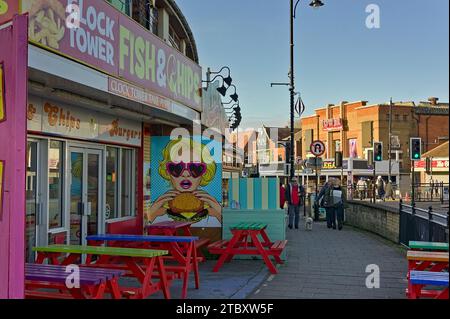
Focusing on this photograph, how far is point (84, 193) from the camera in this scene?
940 cm

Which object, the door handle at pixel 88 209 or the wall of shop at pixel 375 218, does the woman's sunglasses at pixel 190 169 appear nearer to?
the door handle at pixel 88 209

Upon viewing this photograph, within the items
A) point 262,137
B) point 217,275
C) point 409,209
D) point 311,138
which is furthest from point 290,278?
point 262,137

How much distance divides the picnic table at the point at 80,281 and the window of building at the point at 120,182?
4.65 m

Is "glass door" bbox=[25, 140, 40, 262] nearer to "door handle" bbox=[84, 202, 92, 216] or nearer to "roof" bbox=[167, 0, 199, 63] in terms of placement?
"door handle" bbox=[84, 202, 92, 216]

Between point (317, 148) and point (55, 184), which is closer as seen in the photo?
point (55, 184)

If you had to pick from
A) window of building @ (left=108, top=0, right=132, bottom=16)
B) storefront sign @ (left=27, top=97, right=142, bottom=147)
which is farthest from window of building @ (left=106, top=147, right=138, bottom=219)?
window of building @ (left=108, top=0, right=132, bottom=16)

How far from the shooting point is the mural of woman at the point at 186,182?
11.3 meters

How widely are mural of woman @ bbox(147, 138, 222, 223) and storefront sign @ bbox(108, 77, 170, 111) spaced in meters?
1.60

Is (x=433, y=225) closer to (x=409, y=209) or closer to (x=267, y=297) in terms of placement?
(x=409, y=209)

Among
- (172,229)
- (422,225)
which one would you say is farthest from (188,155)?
(422,225)

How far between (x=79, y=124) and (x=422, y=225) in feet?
22.9

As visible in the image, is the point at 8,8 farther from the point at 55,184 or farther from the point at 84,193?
the point at 84,193

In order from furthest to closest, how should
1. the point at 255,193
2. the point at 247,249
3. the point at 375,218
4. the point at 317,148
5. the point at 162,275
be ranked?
1. the point at 317,148
2. the point at 375,218
3. the point at 255,193
4. the point at 247,249
5. the point at 162,275
